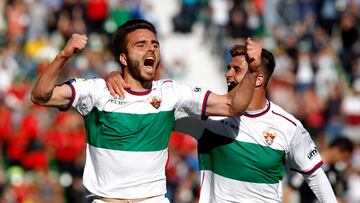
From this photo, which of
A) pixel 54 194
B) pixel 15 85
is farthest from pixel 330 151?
pixel 15 85

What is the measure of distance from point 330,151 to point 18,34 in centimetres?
1165

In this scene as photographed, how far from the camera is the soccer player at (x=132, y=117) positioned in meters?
8.51

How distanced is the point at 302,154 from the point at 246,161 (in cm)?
51

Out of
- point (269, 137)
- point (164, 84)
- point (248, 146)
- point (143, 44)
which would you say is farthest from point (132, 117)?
point (269, 137)

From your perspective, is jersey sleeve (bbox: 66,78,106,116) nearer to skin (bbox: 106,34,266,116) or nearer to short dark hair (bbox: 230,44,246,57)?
skin (bbox: 106,34,266,116)

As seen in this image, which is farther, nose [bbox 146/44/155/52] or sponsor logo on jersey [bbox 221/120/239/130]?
sponsor logo on jersey [bbox 221/120/239/130]

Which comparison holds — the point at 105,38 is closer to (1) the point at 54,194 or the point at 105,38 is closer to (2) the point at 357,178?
(1) the point at 54,194

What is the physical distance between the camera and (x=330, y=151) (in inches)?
479

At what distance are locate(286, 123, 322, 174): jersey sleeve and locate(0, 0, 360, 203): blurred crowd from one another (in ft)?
23.7

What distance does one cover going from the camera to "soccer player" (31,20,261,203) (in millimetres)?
8508

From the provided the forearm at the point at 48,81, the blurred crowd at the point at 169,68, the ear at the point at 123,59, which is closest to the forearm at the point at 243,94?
the ear at the point at 123,59

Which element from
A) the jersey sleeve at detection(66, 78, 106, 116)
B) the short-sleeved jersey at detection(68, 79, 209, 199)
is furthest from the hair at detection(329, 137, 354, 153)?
the jersey sleeve at detection(66, 78, 106, 116)

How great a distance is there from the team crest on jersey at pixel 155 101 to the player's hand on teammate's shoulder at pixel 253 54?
804 mm

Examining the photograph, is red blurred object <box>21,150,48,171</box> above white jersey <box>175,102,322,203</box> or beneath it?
beneath
